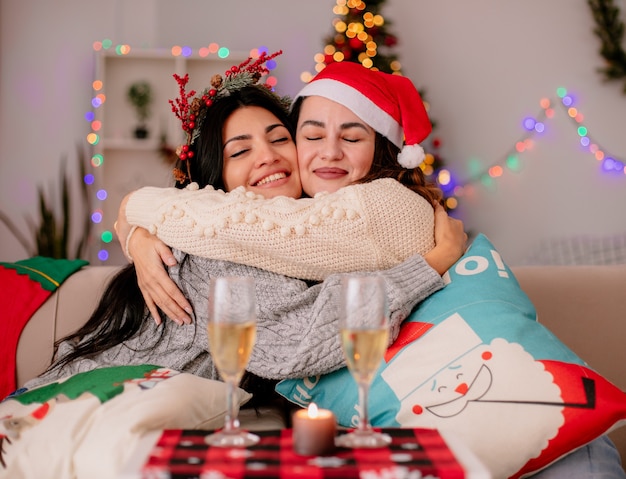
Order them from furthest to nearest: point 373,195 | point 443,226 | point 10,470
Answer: point 443,226, point 373,195, point 10,470

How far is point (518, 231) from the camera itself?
4.71 m

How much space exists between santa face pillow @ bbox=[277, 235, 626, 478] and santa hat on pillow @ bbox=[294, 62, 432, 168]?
0.60 metres

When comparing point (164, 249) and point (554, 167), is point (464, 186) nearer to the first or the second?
point (554, 167)

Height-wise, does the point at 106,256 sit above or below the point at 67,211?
below

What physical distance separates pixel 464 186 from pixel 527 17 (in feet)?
3.96

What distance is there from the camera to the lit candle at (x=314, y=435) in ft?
3.08

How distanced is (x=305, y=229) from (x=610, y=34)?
386cm

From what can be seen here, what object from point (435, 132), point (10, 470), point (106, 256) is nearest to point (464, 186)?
point (435, 132)

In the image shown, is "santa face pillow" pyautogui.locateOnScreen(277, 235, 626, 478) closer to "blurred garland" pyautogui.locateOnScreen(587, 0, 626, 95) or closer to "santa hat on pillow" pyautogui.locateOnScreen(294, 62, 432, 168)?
"santa hat on pillow" pyautogui.locateOnScreen(294, 62, 432, 168)

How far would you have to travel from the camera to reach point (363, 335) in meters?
1.00

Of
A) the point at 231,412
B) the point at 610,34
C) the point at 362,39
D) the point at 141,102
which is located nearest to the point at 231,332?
the point at 231,412

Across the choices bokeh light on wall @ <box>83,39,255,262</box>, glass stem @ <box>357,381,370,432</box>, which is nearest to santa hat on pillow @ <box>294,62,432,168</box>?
glass stem @ <box>357,381,370,432</box>

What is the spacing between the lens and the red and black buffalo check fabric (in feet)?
2.84

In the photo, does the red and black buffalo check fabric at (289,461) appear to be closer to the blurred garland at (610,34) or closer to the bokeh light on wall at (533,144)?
the bokeh light on wall at (533,144)
